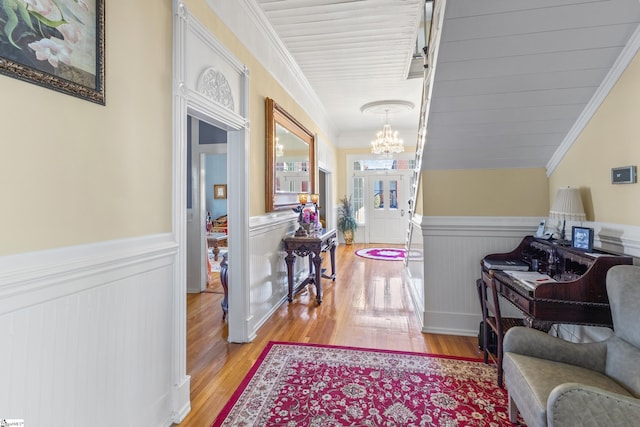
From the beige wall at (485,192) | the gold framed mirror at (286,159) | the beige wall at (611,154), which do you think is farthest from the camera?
the gold framed mirror at (286,159)

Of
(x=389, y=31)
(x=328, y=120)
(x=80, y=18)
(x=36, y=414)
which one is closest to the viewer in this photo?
(x=36, y=414)

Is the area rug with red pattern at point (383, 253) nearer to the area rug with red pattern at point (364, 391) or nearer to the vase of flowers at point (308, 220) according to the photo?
the vase of flowers at point (308, 220)

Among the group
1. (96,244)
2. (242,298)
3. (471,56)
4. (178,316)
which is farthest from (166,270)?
(471,56)

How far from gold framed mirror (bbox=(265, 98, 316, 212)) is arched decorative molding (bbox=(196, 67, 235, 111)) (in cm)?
82

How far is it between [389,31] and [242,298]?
3008 mm

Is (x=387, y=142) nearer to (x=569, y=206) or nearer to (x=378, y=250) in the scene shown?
(x=378, y=250)

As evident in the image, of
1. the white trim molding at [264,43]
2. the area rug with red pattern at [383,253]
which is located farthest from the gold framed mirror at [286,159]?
the area rug with red pattern at [383,253]

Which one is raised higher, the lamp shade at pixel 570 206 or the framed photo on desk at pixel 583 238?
the lamp shade at pixel 570 206

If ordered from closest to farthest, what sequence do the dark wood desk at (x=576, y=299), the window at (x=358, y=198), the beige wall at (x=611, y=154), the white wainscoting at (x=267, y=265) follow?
the dark wood desk at (x=576, y=299), the beige wall at (x=611, y=154), the white wainscoting at (x=267, y=265), the window at (x=358, y=198)

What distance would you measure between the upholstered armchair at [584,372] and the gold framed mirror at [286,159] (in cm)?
247

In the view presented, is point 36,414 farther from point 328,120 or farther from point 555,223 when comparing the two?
point 328,120

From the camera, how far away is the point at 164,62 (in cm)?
173

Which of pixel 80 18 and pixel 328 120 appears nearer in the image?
pixel 80 18

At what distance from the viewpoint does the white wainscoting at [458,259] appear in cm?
285
